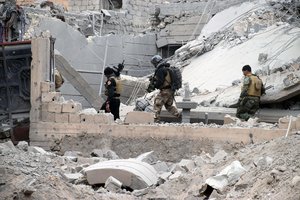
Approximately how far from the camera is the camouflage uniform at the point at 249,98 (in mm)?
12562

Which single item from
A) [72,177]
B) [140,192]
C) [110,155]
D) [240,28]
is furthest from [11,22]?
[140,192]

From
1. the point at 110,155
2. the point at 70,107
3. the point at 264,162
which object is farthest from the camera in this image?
the point at 70,107

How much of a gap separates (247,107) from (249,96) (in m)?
0.22

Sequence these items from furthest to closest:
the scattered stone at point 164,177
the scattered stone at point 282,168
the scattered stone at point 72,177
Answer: the scattered stone at point 164,177 → the scattered stone at point 72,177 → the scattered stone at point 282,168

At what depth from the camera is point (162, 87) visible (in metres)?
13.0

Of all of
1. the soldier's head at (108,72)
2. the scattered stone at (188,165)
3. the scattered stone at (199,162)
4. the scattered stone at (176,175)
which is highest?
the soldier's head at (108,72)

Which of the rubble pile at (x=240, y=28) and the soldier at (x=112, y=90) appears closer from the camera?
the soldier at (x=112, y=90)

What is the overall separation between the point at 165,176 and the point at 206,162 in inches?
22.1

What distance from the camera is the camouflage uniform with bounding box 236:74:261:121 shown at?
495 inches

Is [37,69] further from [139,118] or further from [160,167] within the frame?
[160,167]

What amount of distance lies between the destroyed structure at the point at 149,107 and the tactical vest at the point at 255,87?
65cm

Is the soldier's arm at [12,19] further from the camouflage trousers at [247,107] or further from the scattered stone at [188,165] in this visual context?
the scattered stone at [188,165]

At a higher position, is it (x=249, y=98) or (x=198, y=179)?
(x=249, y=98)

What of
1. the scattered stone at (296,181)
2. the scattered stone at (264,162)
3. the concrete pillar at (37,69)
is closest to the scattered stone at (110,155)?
the concrete pillar at (37,69)
